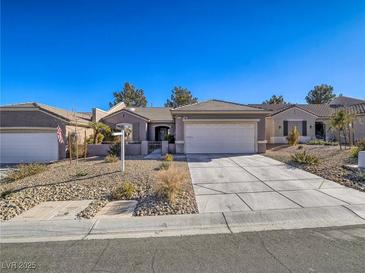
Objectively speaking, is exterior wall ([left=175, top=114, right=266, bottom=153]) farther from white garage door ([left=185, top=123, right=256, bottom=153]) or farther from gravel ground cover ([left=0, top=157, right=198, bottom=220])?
gravel ground cover ([left=0, top=157, right=198, bottom=220])

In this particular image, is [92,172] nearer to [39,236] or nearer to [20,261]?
[39,236]

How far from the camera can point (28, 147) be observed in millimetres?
15047

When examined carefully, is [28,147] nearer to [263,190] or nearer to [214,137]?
[214,137]

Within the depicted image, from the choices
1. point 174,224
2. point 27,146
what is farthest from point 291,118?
point 27,146

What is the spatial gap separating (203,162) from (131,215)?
700 cm

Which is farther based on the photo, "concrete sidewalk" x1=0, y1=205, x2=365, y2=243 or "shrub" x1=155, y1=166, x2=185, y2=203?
"shrub" x1=155, y1=166, x2=185, y2=203

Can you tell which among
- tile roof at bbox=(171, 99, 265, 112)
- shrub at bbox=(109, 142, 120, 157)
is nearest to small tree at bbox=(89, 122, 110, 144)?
shrub at bbox=(109, 142, 120, 157)

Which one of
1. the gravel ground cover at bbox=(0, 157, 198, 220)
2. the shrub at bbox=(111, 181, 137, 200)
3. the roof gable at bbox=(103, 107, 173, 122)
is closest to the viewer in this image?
the gravel ground cover at bbox=(0, 157, 198, 220)

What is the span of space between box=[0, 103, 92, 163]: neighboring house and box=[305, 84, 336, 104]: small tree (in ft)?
163

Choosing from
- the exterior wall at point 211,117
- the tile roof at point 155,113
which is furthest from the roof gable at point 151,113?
the exterior wall at point 211,117

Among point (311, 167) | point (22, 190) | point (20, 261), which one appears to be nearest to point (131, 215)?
point (20, 261)

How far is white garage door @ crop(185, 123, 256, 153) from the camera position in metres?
15.0

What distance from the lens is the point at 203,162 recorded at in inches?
463

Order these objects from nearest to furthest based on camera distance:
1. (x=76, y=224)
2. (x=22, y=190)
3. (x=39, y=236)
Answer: (x=39, y=236) → (x=76, y=224) → (x=22, y=190)
